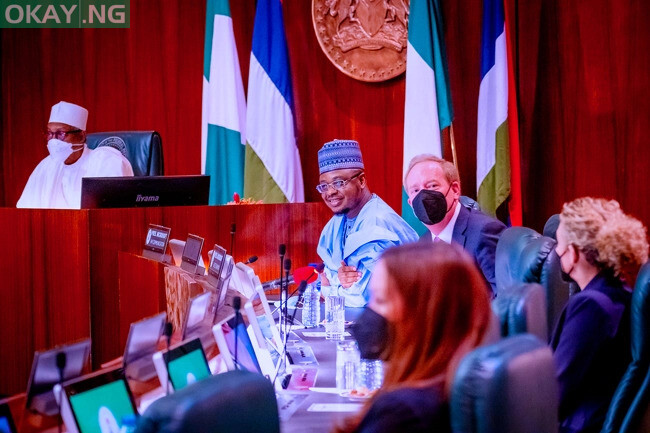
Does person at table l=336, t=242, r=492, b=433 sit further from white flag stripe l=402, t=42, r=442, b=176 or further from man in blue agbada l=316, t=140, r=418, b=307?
white flag stripe l=402, t=42, r=442, b=176

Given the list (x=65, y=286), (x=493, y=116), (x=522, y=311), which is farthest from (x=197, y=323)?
(x=493, y=116)

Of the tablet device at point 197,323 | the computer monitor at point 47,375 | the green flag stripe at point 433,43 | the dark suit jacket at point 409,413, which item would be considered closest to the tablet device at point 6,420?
the computer monitor at point 47,375

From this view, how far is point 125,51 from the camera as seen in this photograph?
5.85m

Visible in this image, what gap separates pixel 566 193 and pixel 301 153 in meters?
1.86

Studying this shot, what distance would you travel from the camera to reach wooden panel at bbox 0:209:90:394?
8.64 ft

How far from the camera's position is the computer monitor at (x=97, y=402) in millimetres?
1411

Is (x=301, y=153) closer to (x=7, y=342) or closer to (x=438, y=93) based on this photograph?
(x=438, y=93)

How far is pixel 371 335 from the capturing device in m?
2.20

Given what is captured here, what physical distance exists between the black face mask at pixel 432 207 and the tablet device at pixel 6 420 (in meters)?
2.03

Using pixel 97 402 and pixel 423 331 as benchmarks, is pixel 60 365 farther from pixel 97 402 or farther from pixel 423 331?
pixel 423 331

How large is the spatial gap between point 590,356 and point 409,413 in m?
0.95

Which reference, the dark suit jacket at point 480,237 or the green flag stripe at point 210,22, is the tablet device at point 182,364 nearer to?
the dark suit jacket at point 480,237

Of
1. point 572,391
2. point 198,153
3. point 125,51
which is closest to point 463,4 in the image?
point 198,153

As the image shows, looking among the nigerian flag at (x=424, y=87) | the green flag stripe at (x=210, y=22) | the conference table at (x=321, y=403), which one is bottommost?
the conference table at (x=321, y=403)
